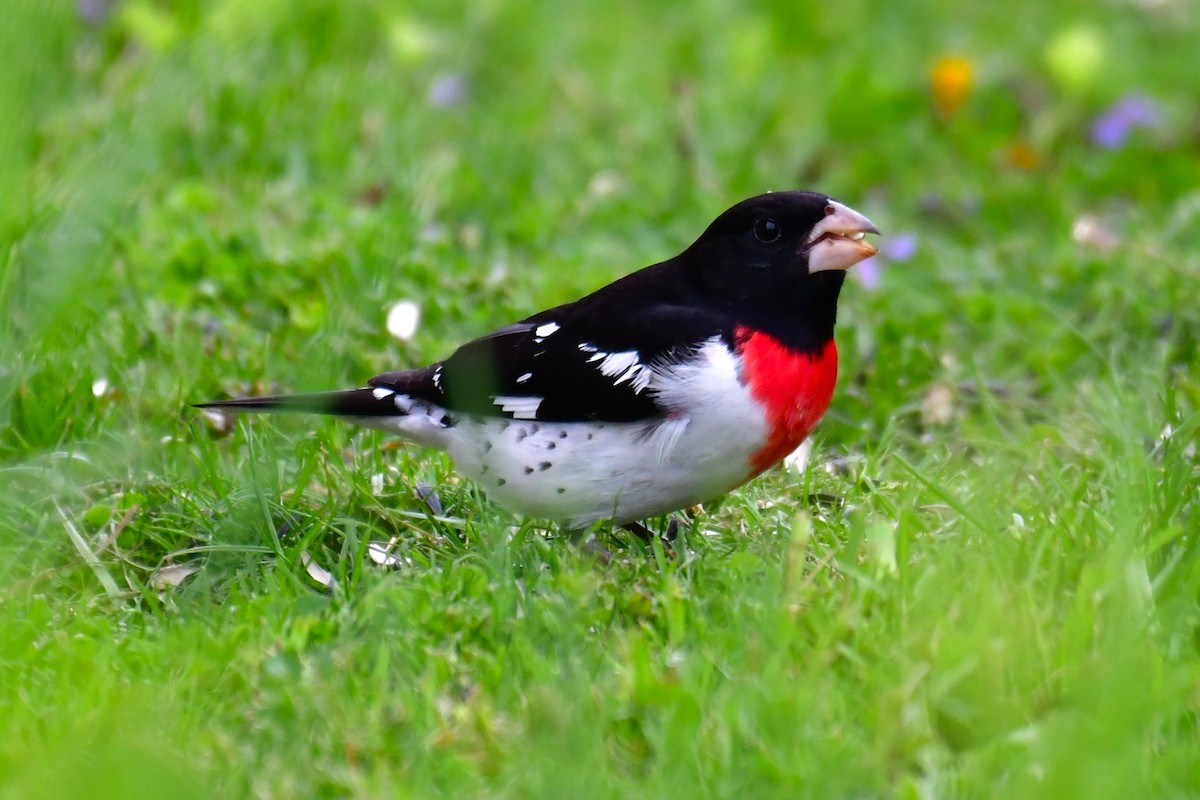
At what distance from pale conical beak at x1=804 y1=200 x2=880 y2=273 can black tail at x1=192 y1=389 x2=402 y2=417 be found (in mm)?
1128

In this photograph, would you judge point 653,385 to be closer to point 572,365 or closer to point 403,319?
point 572,365

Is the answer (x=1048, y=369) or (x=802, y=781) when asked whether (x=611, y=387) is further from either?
(x=1048, y=369)

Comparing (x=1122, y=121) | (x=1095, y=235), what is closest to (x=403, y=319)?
(x=1095, y=235)

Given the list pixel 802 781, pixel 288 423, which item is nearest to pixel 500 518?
pixel 288 423

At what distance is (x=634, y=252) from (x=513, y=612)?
3071 mm

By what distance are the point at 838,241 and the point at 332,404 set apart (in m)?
1.33

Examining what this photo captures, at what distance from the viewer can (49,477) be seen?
14.0 ft

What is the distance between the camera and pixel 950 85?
7.54 meters

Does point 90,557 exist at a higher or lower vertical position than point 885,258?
lower

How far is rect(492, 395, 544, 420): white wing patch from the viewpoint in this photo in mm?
4039

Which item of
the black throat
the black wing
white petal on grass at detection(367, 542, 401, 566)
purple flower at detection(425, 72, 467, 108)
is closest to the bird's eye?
the black throat

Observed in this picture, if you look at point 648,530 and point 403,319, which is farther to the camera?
point 403,319

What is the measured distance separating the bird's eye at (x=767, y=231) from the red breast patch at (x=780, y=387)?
296mm

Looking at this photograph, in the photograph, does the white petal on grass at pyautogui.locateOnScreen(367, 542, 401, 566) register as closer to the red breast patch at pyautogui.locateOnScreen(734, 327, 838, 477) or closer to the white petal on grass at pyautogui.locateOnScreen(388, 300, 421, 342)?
the red breast patch at pyautogui.locateOnScreen(734, 327, 838, 477)
